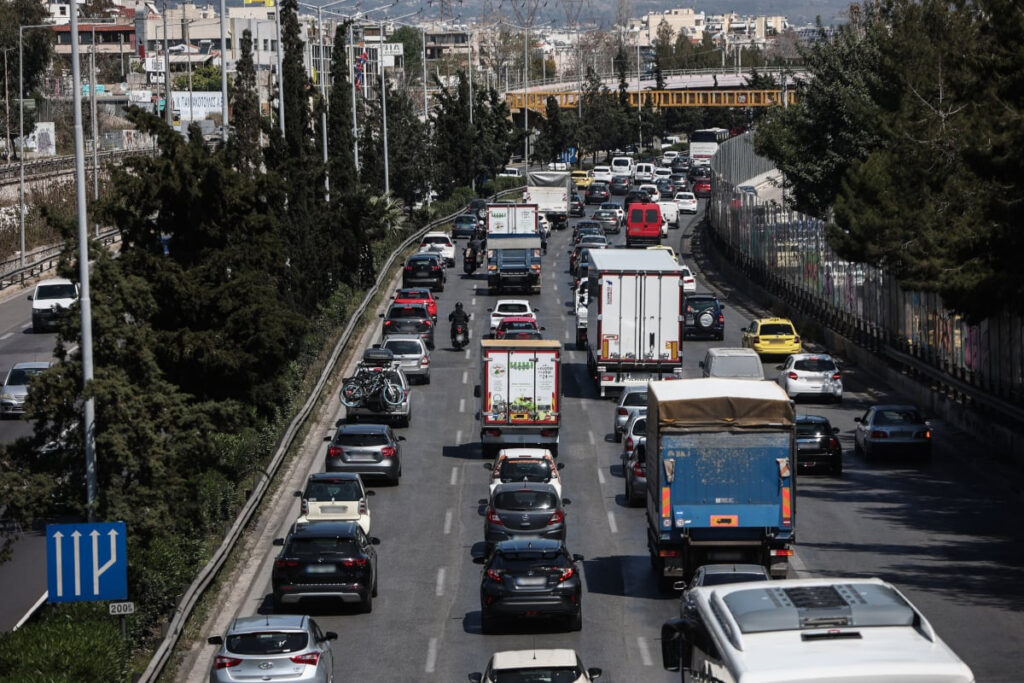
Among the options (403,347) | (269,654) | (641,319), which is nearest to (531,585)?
(269,654)

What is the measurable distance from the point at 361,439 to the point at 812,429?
414 inches

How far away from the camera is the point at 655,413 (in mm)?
26812

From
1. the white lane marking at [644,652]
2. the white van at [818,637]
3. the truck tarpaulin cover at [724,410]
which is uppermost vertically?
the white van at [818,637]

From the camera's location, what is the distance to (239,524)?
1187 inches

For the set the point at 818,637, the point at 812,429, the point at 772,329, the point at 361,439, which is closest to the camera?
the point at 818,637

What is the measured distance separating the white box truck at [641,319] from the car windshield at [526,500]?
52.9 feet

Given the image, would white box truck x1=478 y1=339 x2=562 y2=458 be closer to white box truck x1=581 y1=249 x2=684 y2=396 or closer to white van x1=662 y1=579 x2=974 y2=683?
white box truck x1=581 y1=249 x2=684 y2=396

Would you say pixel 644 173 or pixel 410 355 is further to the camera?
pixel 644 173

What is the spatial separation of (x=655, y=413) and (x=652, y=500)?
5.21 ft

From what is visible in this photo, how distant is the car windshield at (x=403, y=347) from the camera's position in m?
50.2

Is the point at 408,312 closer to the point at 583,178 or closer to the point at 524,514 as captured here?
the point at 524,514

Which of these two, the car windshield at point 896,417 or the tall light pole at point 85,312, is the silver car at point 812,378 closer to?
the car windshield at point 896,417

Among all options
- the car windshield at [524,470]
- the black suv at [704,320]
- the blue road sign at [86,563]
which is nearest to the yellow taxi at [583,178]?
the black suv at [704,320]

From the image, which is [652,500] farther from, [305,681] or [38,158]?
[38,158]
